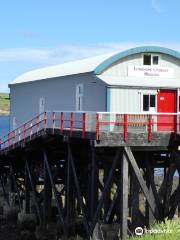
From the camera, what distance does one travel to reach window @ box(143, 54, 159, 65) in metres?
23.1

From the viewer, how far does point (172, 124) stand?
1809 centimetres

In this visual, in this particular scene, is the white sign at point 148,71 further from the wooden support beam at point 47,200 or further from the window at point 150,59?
the wooden support beam at point 47,200

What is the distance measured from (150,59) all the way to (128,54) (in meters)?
1.22

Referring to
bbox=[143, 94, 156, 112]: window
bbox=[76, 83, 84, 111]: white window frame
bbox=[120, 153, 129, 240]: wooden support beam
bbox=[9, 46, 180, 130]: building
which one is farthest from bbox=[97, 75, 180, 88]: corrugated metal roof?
bbox=[120, 153, 129, 240]: wooden support beam

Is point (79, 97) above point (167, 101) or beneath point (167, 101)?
above

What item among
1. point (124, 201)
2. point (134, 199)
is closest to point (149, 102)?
point (134, 199)

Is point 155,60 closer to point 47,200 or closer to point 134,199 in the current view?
point 134,199

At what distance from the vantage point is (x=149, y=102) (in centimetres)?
2269

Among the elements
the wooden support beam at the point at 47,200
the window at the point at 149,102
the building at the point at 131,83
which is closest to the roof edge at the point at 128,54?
the building at the point at 131,83

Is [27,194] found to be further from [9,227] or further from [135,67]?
[135,67]

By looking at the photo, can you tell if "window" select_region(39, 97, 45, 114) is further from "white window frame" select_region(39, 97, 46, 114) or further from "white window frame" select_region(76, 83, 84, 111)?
"white window frame" select_region(76, 83, 84, 111)

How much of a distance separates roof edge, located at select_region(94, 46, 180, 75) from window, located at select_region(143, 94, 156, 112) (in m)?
2.02

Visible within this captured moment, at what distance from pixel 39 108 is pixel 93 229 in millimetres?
12840

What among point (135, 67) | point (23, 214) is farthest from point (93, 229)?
point (23, 214)
